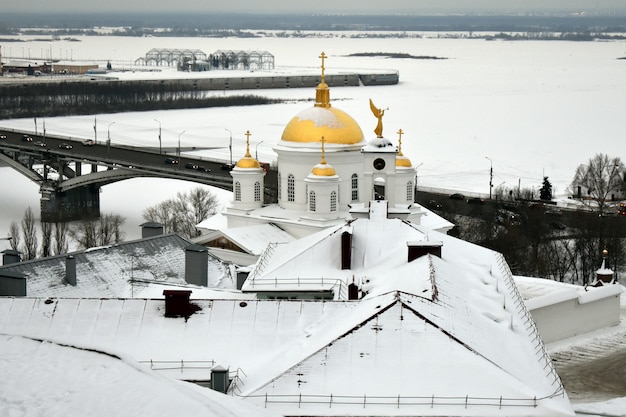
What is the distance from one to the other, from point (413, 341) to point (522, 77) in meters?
118

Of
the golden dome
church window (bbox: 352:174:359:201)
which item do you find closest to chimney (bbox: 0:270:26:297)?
the golden dome

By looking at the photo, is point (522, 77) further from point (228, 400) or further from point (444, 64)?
point (228, 400)

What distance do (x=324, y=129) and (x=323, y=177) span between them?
6.54ft

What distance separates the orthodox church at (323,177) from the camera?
32.6m

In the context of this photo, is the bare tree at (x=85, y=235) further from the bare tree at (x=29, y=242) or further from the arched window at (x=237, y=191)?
the arched window at (x=237, y=191)

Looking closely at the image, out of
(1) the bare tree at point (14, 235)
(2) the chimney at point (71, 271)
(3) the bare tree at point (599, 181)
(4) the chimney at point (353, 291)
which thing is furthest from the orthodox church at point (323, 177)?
(3) the bare tree at point (599, 181)

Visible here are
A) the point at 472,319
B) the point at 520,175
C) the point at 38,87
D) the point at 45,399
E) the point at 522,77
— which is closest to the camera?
the point at 45,399

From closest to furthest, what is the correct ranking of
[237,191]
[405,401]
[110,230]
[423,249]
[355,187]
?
[405,401], [423,249], [355,187], [237,191], [110,230]

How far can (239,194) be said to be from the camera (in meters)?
34.9

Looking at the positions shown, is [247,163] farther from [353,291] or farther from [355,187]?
[353,291]

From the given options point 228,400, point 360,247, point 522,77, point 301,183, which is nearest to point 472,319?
point 360,247

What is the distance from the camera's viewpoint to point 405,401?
1509 centimetres

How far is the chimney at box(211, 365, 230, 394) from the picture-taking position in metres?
15.4

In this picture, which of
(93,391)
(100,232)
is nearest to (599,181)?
(100,232)
